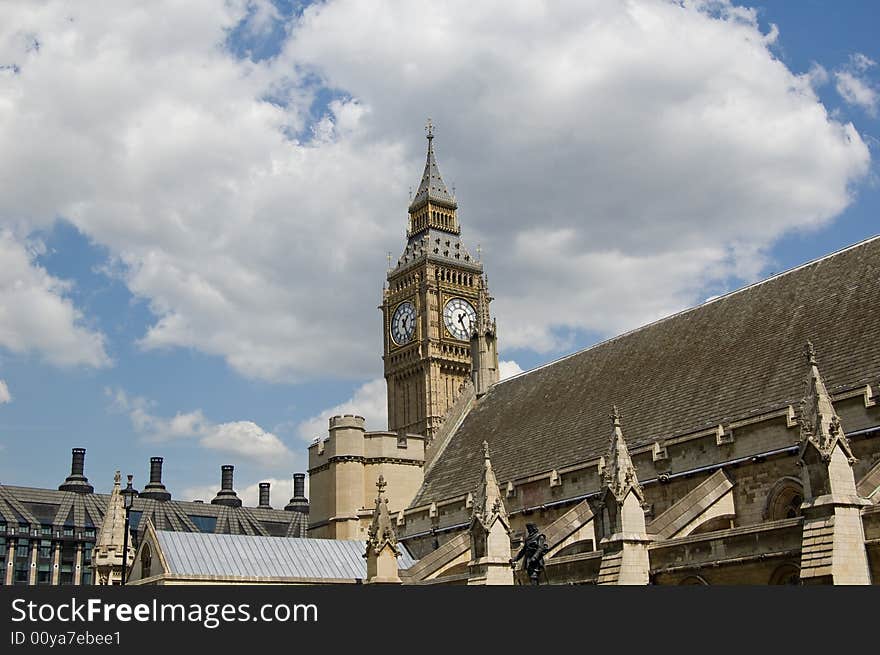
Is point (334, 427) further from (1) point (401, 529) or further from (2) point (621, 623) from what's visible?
(2) point (621, 623)

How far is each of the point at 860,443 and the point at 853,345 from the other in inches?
148

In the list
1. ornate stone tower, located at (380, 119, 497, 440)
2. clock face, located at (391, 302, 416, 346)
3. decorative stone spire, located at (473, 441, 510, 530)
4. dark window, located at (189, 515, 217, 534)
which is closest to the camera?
decorative stone spire, located at (473, 441, 510, 530)

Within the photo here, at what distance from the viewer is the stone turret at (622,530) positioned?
81.6ft

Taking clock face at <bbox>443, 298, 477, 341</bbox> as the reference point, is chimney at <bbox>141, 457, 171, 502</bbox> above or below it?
below

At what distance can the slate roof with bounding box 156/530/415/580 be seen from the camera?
33.8 meters

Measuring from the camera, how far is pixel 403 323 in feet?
294

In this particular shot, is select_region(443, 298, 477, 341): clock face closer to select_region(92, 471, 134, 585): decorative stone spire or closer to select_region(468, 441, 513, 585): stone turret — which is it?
select_region(92, 471, 134, 585): decorative stone spire

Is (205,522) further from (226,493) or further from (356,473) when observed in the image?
(356,473)

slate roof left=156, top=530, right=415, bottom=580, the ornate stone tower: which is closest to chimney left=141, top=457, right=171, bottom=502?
the ornate stone tower

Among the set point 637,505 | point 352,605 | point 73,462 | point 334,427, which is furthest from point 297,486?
point 352,605

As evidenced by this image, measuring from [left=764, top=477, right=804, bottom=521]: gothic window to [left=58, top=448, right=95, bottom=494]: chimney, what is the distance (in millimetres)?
84370

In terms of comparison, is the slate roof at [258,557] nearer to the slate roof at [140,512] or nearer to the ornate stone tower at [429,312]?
the ornate stone tower at [429,312]

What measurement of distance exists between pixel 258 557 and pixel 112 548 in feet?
20.9

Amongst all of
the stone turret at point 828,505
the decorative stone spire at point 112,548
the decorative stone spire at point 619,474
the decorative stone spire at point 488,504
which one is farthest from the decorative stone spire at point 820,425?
the decorative stone spire at point 112,548
